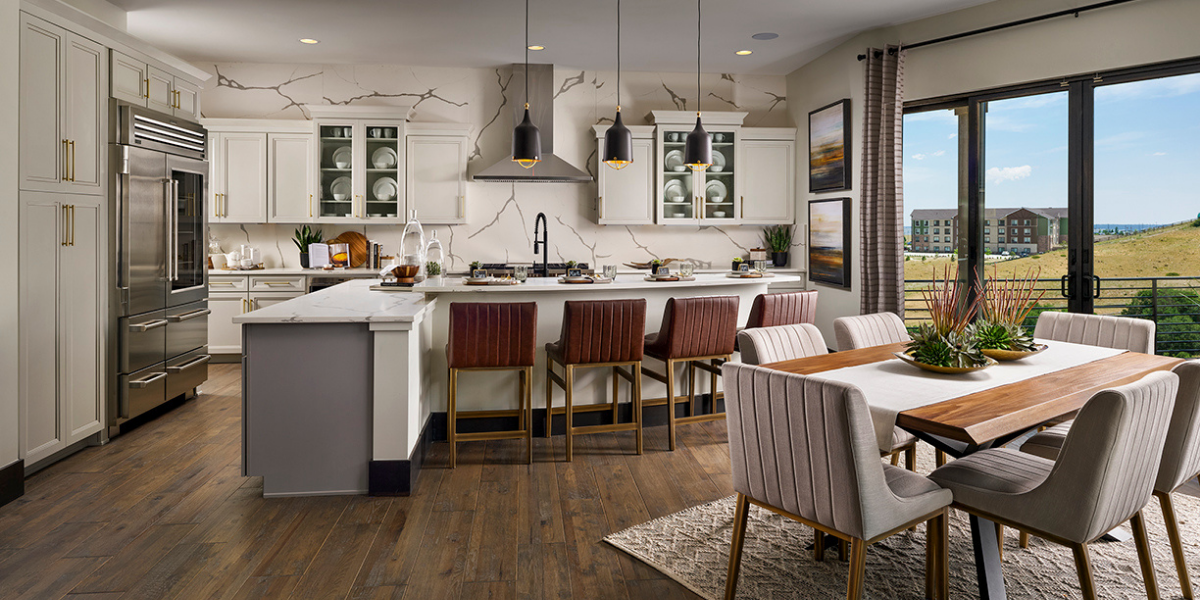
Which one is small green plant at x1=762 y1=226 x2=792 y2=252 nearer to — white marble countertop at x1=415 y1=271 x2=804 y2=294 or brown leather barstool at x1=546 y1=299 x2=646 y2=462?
white marble countertop at x1=415 y1=271 x2=804 y2=294

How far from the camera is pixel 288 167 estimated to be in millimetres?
5988

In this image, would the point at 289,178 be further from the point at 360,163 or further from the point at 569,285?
the point at 569,285

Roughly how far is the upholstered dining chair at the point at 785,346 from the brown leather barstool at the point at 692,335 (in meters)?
0.88

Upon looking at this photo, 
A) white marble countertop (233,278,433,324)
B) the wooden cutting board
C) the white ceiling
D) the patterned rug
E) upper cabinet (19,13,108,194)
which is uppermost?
the white ceiling

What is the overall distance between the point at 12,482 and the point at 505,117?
15.0 ft

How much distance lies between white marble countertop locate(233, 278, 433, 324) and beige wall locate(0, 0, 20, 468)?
0.94 meters

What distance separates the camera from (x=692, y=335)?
12.0 feet

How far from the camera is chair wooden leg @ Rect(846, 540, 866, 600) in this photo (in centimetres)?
169

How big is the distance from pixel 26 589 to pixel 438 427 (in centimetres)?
188

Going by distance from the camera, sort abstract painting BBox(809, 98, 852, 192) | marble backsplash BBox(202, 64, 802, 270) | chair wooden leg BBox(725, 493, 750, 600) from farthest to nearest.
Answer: marble backsplash BBox(202, 64, 802, 270) < abstract painting BBox(809, 98, 852, 192) < chair wooden leg BBox(725, 493, 750, 600)

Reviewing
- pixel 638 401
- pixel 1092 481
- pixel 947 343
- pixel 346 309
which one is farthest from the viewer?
pixel 638 401

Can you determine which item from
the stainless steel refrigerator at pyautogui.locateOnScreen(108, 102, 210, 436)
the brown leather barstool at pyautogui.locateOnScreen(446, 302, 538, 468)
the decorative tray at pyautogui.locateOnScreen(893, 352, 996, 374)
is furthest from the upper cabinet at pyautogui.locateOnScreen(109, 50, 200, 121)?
the decorative tray at pyautogui.locateOnScreen(893, 352, 996, 374)

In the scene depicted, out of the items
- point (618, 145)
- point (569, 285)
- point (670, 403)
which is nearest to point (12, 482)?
point (569, 285)

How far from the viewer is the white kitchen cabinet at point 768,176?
21.1 feet
